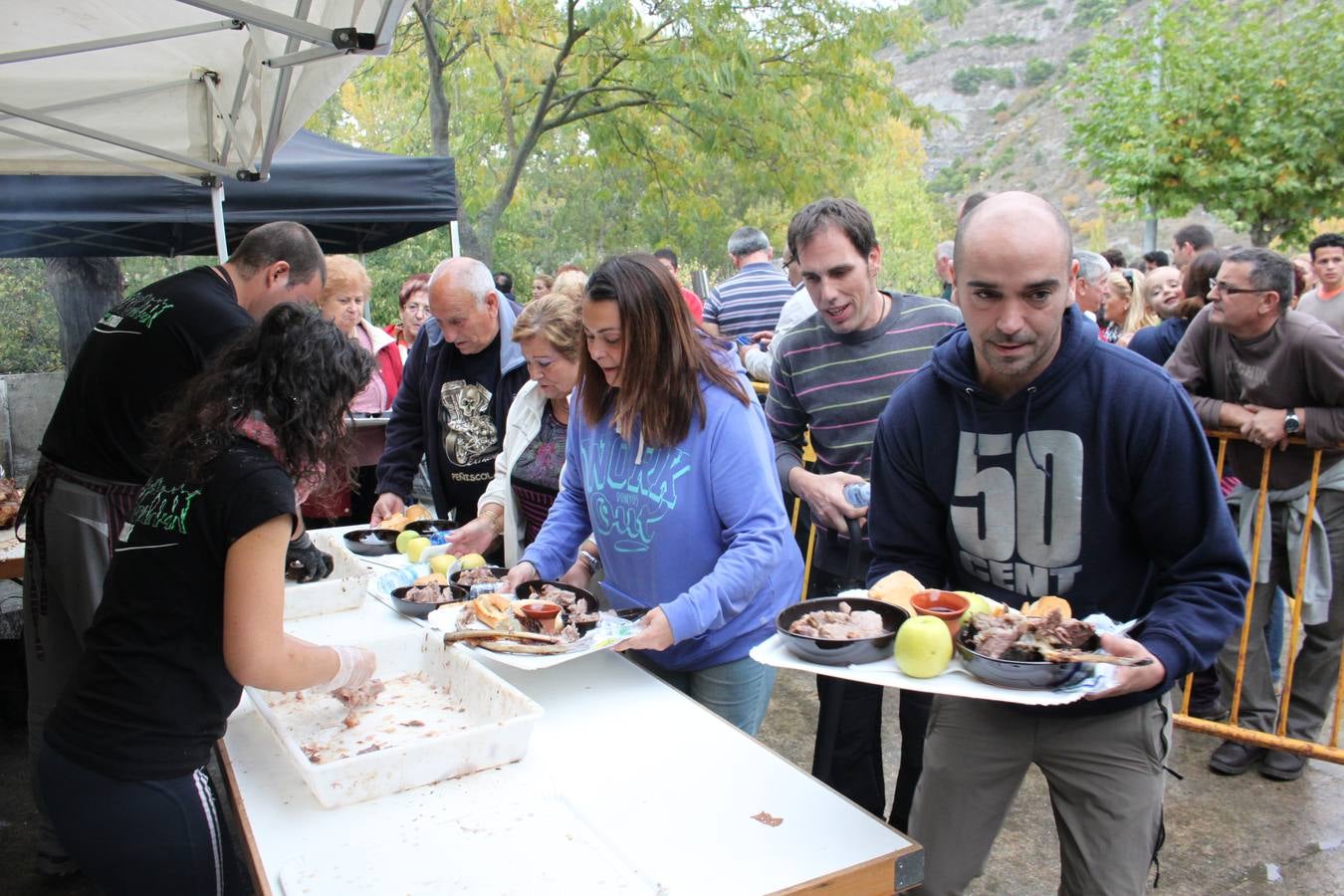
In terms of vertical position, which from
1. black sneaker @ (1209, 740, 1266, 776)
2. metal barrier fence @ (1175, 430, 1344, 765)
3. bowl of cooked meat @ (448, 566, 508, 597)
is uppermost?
bowl of cooked meat @ (448, 566, 508, 597)

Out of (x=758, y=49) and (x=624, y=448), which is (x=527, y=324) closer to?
(x=624, y=448)

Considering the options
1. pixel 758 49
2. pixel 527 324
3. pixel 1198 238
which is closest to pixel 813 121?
pixel 758 49

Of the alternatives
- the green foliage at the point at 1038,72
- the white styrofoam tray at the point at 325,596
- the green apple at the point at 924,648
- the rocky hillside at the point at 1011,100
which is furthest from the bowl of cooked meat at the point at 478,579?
the green foliage at the point at 1038,72

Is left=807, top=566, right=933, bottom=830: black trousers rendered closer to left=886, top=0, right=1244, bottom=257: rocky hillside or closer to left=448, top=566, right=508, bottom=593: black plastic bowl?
left=448, top=566, right=508, bottom=593: black plastic bowl

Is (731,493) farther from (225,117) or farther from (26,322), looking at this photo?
(26,322)

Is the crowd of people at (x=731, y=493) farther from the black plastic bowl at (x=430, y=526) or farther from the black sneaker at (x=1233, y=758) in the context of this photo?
the black plastic bowl at (x=430, y=526)

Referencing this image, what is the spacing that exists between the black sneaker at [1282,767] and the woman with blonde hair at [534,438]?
310 cm

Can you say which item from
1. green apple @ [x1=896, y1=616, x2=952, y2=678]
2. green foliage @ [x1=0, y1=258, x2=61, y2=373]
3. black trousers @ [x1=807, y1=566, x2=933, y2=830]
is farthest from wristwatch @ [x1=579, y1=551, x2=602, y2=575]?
green foliage @ [x1=0, y1=258, x2=61, y2=373]

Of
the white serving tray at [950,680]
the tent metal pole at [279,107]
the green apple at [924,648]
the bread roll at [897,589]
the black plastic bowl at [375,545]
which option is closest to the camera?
the white serving tray at [950,680]

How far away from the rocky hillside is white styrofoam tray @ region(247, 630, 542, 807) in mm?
49946

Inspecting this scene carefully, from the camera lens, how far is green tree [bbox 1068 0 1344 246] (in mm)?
13094

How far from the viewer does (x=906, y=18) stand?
41.7 ft

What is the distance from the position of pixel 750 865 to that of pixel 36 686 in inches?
114

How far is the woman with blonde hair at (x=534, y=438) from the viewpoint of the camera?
318 centimetres
